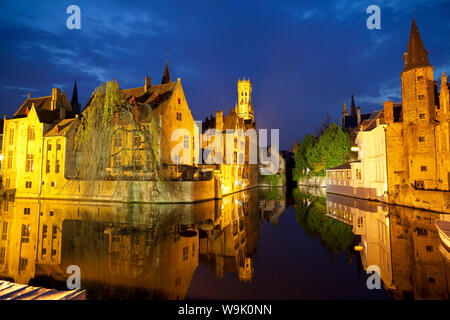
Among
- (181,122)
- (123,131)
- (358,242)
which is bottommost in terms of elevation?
(358,242)

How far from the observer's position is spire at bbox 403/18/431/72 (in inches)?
1038

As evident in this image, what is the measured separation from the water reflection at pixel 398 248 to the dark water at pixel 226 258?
0.04 meters

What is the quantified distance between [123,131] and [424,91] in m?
28.3

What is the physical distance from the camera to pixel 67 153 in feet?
109

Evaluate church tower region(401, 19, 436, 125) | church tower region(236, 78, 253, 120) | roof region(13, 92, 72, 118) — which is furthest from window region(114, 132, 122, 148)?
church tower region(236, 78, 253, 120)

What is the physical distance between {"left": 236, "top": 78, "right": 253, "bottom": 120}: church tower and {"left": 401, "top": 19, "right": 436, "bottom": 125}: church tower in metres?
69.6

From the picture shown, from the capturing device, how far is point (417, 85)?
25.8 m

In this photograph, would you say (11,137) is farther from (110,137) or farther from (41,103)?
(110,137)

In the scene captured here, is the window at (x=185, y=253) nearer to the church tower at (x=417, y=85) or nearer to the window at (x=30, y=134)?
the church tower at (x=417, y=85)

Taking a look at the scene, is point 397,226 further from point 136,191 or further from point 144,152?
point 136,191

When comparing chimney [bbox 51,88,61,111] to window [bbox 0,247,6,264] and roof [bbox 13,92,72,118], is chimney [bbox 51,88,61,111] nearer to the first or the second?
roof [bbox 13,92,72,118]

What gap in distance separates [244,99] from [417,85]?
73422 millimetres

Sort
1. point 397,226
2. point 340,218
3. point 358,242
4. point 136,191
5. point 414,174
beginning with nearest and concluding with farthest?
1. point 358,242
2. point 397,226
3. point 340,218
4. point 414,174
5. point 136,191
